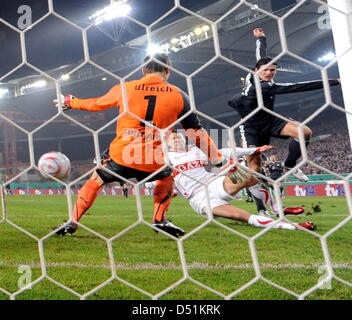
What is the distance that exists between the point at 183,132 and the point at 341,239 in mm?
743

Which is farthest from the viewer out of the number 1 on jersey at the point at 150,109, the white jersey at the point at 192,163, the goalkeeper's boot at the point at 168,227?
the goalkeeper's boot at the point at 168,227

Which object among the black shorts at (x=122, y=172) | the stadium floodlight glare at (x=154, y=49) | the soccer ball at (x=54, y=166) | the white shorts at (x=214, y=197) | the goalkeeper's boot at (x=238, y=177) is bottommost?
the white shorts at (x=214, y=197)

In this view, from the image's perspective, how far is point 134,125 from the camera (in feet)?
2.83

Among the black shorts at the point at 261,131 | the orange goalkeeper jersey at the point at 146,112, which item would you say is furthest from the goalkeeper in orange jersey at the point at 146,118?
the black shorts at the point at 261,131

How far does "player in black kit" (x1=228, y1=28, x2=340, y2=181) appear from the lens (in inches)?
31.8

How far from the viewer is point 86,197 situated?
1.08 meters

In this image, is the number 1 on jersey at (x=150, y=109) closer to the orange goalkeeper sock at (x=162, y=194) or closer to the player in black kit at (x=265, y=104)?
the player in black kit at (x=265, y=104)

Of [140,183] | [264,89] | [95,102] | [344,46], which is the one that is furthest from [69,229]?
[344,46]

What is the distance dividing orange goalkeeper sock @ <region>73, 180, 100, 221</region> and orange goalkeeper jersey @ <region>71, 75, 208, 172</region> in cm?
23

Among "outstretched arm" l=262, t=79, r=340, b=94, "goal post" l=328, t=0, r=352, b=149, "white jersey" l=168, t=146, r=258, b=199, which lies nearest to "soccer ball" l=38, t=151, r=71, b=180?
"white jersey" l=168, t=146, r=258, b=199

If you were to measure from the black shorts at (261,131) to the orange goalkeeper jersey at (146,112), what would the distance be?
371 millimetres

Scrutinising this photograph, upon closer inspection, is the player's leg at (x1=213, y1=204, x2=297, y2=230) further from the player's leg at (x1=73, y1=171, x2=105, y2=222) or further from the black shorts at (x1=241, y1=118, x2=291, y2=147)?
the player's leg at (x1=73, y1=171, x2=105, y2=222)

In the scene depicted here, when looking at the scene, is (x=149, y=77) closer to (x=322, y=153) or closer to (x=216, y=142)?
(x=216, y=142)

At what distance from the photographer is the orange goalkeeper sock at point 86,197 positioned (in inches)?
42.3
